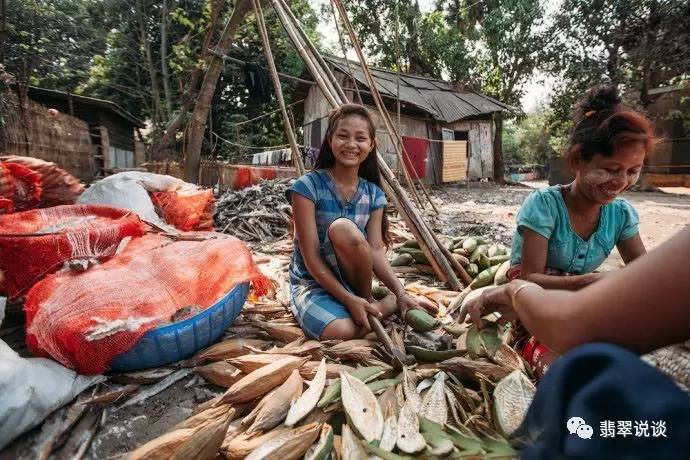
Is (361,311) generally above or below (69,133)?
below

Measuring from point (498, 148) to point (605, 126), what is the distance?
14307 mm

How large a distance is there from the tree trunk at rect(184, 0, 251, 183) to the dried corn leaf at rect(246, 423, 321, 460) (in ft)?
16.1

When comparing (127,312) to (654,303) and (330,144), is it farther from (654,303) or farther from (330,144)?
(654,303)

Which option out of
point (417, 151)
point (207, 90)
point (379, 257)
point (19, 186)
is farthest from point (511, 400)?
point (417, 151)

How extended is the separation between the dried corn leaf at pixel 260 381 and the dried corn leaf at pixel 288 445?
25 cm

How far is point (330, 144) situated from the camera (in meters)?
2.07

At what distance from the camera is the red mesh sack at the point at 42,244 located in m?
1.72

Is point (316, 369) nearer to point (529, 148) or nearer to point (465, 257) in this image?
point (465, 257)

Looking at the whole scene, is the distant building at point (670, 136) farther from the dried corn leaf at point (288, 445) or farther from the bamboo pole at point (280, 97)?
the dried corn leaf at point (288, 445)

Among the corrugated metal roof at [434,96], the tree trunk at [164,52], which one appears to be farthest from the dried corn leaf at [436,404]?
the tree trunk at [164,52]

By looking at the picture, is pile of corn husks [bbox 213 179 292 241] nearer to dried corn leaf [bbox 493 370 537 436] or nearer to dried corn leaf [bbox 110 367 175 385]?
dried corn leaf [bbox 110 367 175 385]

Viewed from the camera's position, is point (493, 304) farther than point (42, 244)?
No

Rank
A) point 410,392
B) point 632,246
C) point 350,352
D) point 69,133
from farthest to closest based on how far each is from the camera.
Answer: point 69,133
point 632,246
point 350,352
point 410,392

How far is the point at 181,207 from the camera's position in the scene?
3.23 metres
